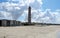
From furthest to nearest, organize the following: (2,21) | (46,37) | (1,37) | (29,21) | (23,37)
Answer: (29,21) < (2,21) < (46,37) < (23,37) < (1,37)

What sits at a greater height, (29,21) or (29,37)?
(29,37)

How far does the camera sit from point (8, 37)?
60.2ft

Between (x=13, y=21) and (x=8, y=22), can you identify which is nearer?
(x=8, y=22)

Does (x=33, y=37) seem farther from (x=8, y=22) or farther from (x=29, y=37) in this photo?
(x=8, y=22)

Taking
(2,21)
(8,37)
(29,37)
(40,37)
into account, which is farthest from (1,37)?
(2,21)

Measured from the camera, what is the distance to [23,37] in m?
19.3

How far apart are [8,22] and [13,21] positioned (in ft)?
18.4

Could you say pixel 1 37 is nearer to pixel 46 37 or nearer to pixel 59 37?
pixel 46 37

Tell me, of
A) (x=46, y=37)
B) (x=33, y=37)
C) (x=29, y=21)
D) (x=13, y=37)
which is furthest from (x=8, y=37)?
(x=29, y=21)

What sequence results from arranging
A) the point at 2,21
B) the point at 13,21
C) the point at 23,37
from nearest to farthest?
the point at 23,37
the point at 2,21
the point at 13,21

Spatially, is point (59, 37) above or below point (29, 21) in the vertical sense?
above

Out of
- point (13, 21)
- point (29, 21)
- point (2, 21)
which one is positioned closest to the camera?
point (2, 21)

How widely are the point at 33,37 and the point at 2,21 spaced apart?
33.5m

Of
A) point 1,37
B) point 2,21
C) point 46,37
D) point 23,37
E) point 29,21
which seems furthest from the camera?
point 29,21
